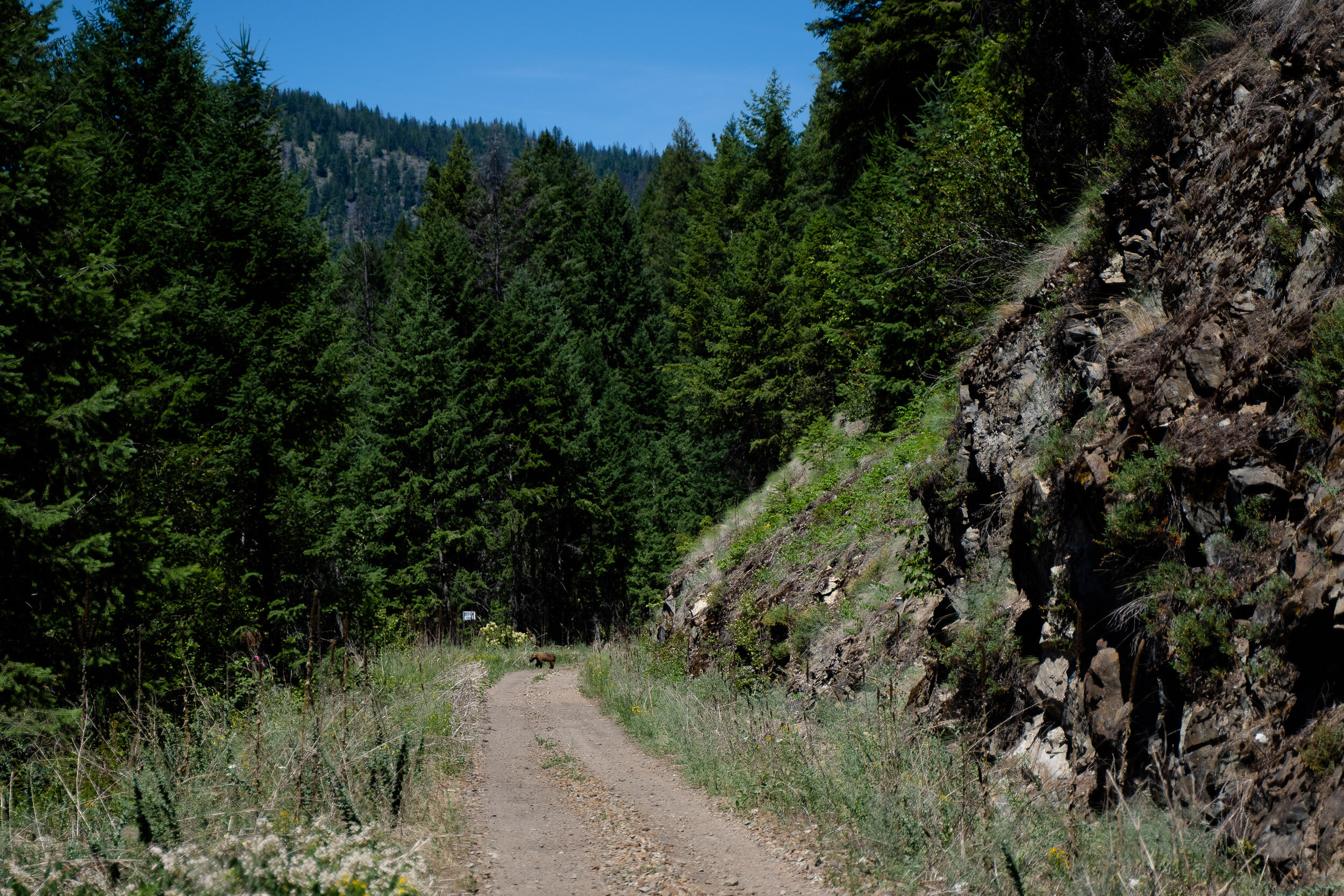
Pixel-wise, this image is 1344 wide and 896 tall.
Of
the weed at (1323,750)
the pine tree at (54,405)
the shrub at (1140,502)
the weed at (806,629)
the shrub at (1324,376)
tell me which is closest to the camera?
the weed at (1323,750)

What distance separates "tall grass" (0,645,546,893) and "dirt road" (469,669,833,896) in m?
0.47

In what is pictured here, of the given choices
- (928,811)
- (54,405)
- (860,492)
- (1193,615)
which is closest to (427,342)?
(54,405)

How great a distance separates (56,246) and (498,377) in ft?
67.9

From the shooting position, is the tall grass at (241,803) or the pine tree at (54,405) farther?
the pine tree at (54,405)

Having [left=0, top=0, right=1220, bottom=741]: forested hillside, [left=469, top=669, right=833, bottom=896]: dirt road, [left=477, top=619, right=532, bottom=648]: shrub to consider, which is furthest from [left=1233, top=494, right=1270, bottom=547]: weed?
[left=477, top=619, right=532, bottom=648]: shrub

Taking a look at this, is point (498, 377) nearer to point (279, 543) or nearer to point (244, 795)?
point (279, 543)

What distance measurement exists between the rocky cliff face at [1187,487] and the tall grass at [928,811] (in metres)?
0.22

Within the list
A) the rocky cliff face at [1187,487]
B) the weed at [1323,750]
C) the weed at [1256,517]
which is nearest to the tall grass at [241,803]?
the rocky cliff face at [1187,487]

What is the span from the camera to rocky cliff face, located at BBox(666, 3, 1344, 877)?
3.91 m

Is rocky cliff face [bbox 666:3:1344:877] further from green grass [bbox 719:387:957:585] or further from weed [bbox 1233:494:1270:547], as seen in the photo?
green grass [bbox 719:387:957:585]

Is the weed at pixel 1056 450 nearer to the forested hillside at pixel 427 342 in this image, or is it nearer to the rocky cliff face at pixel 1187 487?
the rocky cliff face at pixel 1187 487

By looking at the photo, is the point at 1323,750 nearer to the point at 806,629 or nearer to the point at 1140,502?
the point at 1140,502

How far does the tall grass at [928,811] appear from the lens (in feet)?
12.8


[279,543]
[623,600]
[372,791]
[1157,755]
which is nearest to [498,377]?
[623,600]
